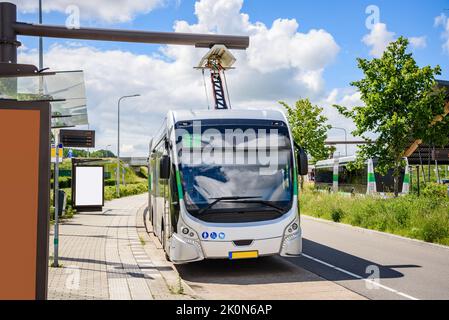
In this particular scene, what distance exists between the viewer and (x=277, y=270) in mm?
11570

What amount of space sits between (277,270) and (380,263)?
2514 millimetres

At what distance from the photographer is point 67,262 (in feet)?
40.2

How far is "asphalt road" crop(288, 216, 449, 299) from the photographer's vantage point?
9.48 meters

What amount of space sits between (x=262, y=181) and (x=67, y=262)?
4.69 meters

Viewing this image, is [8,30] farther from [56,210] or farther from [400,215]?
[400,215]

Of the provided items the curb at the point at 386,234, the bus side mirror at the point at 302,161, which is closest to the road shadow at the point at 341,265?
the curb at the point at 386,234

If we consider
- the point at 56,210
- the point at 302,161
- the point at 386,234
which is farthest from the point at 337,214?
the point at 56,210

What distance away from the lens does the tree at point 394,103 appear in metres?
23.4

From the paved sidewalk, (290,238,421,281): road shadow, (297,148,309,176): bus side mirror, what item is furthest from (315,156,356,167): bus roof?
(297,148,309,176): bus side mirror

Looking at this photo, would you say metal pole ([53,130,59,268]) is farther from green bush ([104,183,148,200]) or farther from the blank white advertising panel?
green bush ([104,183,148,200])

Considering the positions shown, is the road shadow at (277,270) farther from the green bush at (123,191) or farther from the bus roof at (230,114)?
the green bush at (123,191)
